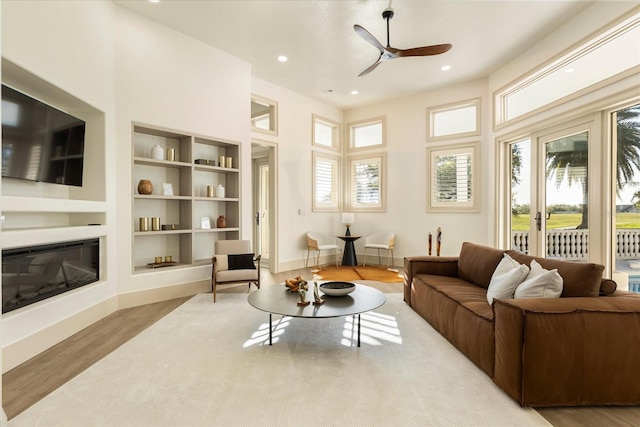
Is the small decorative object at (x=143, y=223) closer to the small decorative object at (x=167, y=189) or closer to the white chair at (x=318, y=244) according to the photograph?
the small decorative object at (x=167, y=189)

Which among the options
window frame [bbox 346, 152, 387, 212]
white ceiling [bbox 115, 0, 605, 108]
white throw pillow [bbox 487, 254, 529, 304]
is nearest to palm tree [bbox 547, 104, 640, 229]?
white ceiling [bbox 115, 0, 605, 108]

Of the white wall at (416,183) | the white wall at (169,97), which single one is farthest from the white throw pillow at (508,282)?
the white wall at (169,97)

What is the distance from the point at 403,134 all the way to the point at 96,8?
17.7 ft

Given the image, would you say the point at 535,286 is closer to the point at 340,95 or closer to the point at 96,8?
the point at 96,8

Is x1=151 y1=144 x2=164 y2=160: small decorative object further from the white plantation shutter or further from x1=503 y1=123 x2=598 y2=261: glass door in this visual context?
x1=503 y1=123 x2=598 y2=261: glass door

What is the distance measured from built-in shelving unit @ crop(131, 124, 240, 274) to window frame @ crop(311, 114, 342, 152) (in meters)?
2.22

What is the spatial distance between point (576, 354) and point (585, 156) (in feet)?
10.7

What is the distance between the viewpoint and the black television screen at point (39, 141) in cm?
265

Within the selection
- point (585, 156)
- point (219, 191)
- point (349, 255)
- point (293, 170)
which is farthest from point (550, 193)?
point (219, 191)

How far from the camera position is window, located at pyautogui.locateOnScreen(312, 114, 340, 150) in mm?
7031

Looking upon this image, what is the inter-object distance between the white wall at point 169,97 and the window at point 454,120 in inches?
145

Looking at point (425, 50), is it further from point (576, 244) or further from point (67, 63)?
point (67, 63)

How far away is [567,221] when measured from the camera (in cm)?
433

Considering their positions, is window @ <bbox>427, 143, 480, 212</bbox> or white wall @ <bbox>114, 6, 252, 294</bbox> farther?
window @ <bbox>427, 143, 480, 212</bbox>
